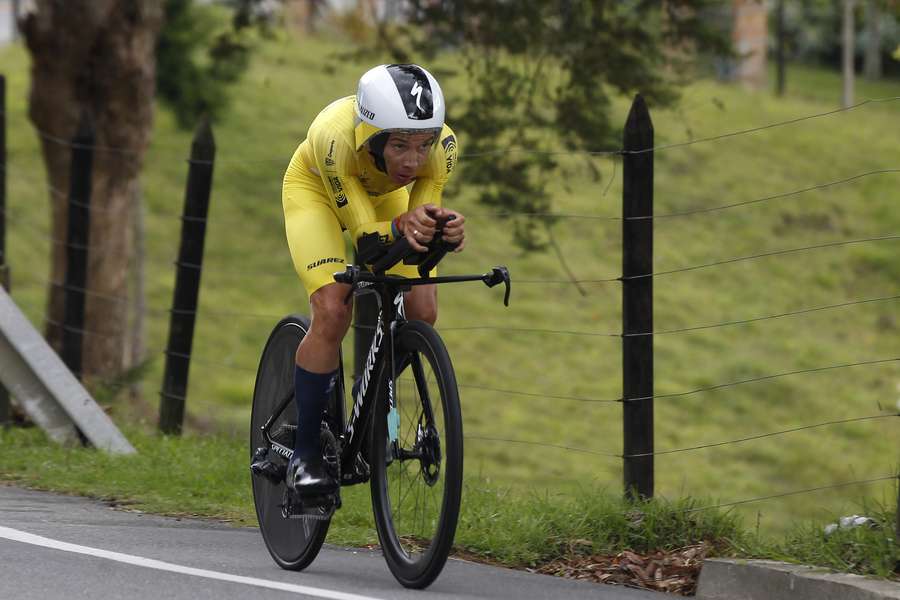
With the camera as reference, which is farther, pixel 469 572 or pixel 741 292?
pixel 741 292

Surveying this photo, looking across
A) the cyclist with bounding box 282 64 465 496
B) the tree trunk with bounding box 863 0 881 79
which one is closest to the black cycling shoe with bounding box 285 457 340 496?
the cyclist with bounding box 282 64 465 496

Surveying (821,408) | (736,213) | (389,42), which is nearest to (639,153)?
(389,42)

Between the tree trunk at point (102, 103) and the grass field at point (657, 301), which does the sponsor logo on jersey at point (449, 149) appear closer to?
the tree trunk at point (102, 103)

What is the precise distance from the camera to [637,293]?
7.24 meters

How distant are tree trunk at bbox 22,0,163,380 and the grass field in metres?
3.36

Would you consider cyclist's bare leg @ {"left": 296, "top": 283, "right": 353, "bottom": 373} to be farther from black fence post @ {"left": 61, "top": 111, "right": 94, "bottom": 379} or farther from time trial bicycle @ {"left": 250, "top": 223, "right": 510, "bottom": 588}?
black fence post @ {"left": 61, "top": 111, "right": 94, "bottom": 379}

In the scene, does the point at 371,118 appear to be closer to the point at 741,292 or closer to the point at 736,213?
the point at 741,292

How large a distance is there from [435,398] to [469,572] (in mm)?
1008

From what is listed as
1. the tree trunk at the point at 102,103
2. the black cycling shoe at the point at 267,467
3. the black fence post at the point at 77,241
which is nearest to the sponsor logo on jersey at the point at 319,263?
the black cycling shoe at the point at 267,467

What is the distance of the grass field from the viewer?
21.3 meters

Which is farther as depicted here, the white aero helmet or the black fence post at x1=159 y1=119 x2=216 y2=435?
the black fence post at x1=159 y1=119 x2=216 y2=435

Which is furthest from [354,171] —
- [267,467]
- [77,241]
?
[77,241]

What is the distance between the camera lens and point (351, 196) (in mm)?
5668

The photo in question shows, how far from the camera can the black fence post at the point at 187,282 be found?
32.2 ft
